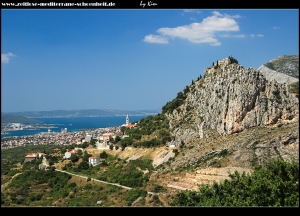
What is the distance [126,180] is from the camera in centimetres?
1870

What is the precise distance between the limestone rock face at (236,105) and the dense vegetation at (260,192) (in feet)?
32.3

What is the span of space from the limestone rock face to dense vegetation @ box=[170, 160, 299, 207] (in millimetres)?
9842

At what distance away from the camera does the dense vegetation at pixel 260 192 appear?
6.13 metres

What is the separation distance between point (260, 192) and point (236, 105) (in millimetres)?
14491

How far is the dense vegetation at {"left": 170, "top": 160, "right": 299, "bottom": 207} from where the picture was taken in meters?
6.13

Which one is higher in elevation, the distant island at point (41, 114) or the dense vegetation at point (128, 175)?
the distant island at point (41, 114)

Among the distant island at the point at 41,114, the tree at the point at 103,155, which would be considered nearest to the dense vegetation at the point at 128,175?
the tree at the point at 103,155

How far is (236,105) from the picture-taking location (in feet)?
67.1

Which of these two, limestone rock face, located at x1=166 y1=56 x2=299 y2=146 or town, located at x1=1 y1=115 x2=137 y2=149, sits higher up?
Result: limestone rock face, located at x1=166 y1=56 x2=299 y2=146

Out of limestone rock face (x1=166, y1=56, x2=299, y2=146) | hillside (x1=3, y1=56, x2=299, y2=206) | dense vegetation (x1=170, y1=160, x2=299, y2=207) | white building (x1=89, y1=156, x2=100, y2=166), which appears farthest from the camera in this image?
white building (x1=89, y1=156, x2=100, y2=166)

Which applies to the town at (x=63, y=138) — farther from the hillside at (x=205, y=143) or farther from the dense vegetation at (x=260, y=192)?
the dense vegetation at (x=260, y=192)

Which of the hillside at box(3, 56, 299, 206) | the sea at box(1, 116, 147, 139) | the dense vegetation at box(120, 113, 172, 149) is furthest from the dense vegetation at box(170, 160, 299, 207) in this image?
the sea at box(1, 116, 147, 139)

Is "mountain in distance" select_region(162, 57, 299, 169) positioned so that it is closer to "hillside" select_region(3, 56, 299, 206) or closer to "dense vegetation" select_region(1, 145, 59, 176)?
"hillside" select_region(3, 56, 299, 206)
